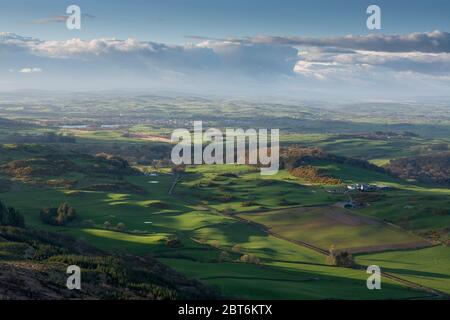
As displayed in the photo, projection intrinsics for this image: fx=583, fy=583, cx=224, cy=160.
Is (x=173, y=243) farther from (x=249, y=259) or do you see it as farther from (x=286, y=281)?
(x=286, y=281)

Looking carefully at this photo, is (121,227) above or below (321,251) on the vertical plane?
above

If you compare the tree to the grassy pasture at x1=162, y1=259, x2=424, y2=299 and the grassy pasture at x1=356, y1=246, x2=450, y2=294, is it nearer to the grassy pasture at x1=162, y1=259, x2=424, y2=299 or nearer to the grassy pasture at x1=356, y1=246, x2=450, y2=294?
the grassy pasture at x1=162, y1=259, x2=424, y2=299

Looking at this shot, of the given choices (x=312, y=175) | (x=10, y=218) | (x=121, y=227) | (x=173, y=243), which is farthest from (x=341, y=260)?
(x=312, y=175)

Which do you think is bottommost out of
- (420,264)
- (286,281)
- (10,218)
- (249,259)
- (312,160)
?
(420,264)

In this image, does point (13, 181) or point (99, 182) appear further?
point (99, 182)
